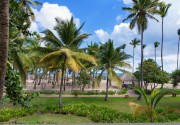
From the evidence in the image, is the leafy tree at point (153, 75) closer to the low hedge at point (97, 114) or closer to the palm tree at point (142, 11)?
the palm tree at point (142, 11)

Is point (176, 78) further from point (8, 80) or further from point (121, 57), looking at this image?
point (8, 80)

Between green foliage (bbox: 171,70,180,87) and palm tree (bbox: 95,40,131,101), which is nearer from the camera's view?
palm tree (bbox: 95,40,131,101)

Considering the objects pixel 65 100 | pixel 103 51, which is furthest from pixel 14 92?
pixel 103 51

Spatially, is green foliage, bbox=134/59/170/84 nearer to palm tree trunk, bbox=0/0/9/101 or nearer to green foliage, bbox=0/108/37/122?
green foliage, bbox=0/108/37/122

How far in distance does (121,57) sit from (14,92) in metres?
30.3

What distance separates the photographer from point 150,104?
638 inches

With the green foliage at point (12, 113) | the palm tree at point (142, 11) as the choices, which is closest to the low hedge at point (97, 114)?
the green foliage at point (12, 113)

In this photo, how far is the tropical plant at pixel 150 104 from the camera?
1474 centimetres

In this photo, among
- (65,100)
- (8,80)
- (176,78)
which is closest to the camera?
(8,80)

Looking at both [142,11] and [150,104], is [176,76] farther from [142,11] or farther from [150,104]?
[150,104]

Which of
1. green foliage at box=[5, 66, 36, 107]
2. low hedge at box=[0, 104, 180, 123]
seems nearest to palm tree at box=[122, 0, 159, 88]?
low hedge at box=[0, 104, 180, 123]

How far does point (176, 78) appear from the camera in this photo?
1833 inches

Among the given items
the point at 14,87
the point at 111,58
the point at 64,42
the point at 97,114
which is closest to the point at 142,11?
the point at 111,58

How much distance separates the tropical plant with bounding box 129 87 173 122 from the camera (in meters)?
14.7
